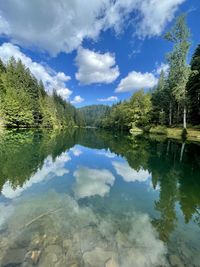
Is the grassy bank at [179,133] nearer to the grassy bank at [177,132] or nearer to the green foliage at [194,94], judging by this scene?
the grassy bank at [177,132]

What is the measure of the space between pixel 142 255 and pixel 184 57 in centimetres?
3232

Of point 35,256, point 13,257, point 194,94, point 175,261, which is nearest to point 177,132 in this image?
point 194,94

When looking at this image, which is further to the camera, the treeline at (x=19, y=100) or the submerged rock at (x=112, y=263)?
the treeline at (x=19, y=100)

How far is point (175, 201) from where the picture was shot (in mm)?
6469

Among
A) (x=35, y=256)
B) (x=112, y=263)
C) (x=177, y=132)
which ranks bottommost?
(x=177, y=132)

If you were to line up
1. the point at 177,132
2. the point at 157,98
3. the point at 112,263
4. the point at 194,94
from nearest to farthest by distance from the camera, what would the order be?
the point at 112,263 → the point at 194,94 → the point at 177,132 → the point at 157,98

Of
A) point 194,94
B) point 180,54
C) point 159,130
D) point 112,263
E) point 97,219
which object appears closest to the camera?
point 112,263

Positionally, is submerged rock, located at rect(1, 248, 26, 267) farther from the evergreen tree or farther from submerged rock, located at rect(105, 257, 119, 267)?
the evergreen tree

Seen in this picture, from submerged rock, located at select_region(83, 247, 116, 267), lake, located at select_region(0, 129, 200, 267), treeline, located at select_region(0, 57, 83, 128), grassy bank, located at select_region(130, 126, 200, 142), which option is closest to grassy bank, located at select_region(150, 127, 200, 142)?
grassy bank, located at select_region(130, 126, 200, 142)

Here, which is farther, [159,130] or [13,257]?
[159,130]

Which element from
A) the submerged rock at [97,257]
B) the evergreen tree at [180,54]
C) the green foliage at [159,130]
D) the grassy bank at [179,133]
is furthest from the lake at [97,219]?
the green foliage at [159,130]

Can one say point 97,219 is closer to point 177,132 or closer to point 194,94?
point 177,132

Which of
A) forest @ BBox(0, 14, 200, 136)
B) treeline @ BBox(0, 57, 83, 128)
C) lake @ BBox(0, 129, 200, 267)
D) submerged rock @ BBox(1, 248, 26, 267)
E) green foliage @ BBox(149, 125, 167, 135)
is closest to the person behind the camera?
submerged rock @ BBox(1, 248, 26, 267)

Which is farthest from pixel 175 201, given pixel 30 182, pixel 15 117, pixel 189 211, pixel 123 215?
pixel 15 117
